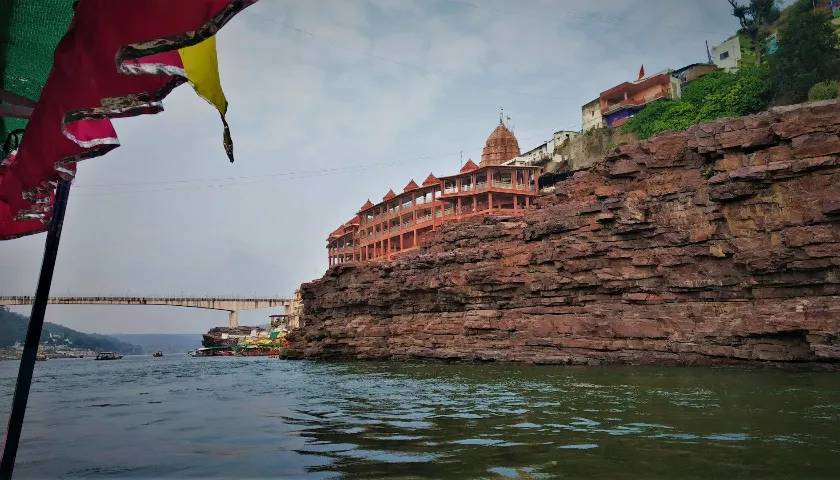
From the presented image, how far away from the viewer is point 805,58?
3725cm

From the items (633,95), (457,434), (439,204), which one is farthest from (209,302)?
(457,434)

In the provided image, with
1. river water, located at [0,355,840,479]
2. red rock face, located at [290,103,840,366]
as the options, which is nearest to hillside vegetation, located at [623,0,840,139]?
red rock face, located at [290,103,840,366]

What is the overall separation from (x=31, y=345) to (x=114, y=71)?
5.67ft

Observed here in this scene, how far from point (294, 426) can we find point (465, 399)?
470cm

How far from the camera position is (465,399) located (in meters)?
11.7

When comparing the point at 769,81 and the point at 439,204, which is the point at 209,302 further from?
the point at 769,81

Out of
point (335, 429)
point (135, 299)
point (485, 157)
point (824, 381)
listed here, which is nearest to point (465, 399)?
point (335, 429)

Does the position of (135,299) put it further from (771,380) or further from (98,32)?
(98,32)

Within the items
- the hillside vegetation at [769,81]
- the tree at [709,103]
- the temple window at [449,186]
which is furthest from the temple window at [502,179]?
the tree at [709,103]

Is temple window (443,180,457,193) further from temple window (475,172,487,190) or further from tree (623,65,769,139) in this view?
tree (623,65,769,139)

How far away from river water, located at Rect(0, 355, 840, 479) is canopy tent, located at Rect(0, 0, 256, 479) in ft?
5.70

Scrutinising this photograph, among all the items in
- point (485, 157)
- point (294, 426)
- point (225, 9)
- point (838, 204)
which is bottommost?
point (294, 426)

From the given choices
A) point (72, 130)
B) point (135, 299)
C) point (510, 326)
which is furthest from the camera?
point (135, 299)

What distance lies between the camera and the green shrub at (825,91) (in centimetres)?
3322
